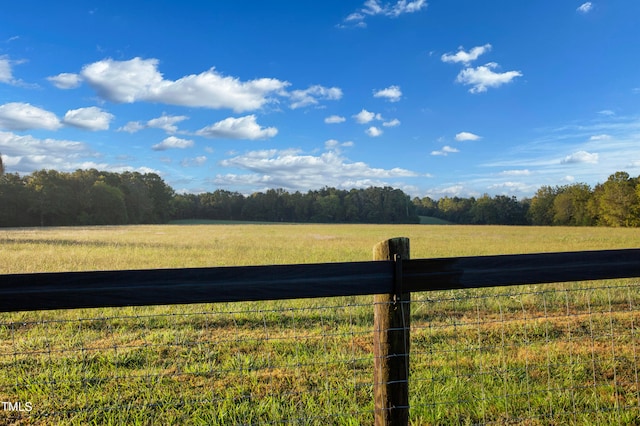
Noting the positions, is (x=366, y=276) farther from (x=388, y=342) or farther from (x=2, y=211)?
(x=2, y=211)

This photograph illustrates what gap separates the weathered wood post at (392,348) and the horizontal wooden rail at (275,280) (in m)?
0.09

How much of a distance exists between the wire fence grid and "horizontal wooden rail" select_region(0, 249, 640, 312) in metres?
0.19

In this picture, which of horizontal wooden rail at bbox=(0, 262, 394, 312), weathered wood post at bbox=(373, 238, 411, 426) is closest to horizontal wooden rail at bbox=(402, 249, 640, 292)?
weathered wood post at bbox=(373, 238, 411, 426)

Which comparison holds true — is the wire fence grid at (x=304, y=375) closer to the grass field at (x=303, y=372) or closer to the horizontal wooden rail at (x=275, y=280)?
the grass field at (x=303, y=372)

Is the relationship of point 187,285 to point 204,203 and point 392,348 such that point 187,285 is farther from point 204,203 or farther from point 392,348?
point 204,203

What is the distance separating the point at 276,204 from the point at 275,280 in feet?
316

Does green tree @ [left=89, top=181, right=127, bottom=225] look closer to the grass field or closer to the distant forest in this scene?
the distant forest

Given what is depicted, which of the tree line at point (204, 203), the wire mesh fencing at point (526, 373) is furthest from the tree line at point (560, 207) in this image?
the wire mesh fencing at point (526, 373)

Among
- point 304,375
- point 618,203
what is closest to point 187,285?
point 304,375

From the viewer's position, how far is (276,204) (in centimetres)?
9862

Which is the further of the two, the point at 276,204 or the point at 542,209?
the point at 276,204

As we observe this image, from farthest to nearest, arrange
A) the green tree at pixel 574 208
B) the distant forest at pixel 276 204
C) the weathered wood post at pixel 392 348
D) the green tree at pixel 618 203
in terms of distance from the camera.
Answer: the green tree at pixel 574 208
the distant forest at pixel 276 204
the green tree at pixel 618 203
the weathered wood post at pixel 392 348

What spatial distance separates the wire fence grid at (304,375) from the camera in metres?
3.87

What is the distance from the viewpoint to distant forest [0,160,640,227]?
250 feet
